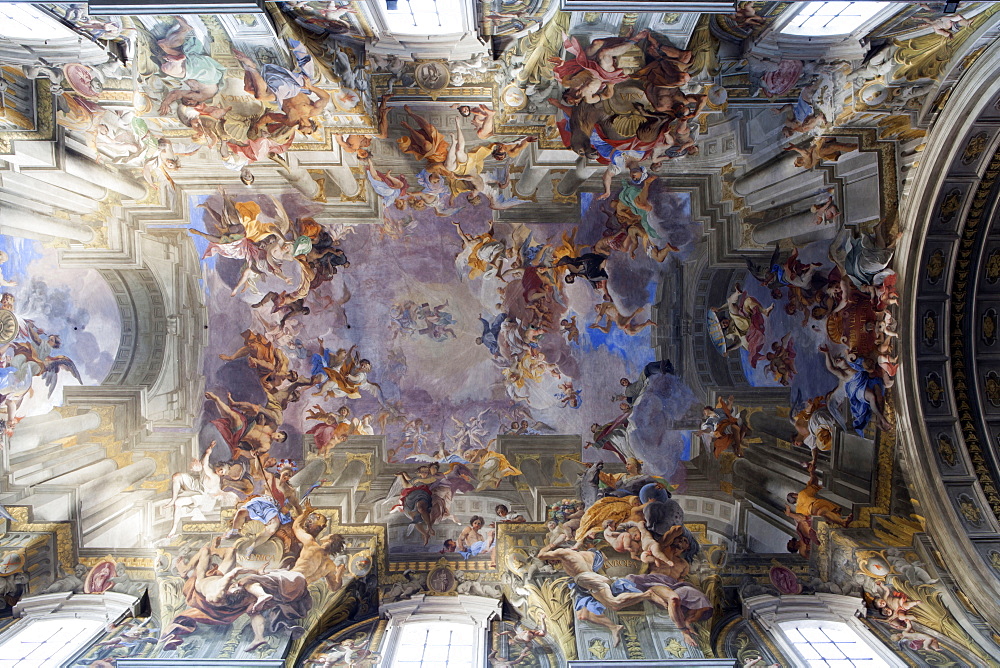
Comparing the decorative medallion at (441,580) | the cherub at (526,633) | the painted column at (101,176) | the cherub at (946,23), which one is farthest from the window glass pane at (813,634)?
the painted column at (101,176)

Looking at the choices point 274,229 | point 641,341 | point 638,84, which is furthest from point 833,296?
point 274,229

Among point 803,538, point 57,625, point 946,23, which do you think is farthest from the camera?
point 803,538

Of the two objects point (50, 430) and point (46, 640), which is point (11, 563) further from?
point (50, 430)

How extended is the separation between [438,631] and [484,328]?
5.48 m

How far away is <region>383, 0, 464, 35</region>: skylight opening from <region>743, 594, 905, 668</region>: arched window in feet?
33.8

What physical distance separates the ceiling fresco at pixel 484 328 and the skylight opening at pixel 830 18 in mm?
88

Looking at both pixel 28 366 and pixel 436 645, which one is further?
pixel 28 366

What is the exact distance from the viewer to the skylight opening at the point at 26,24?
8.52 metres

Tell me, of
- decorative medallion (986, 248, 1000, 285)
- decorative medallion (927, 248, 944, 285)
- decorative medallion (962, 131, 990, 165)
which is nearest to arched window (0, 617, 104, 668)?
decorative medallion (927, 248, 944, 285)

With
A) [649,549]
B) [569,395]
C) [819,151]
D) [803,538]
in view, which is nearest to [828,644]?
[803,538]

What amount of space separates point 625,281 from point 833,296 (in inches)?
144

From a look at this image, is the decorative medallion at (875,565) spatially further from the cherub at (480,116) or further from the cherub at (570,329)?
the cherub at (480,116)

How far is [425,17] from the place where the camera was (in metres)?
9.16

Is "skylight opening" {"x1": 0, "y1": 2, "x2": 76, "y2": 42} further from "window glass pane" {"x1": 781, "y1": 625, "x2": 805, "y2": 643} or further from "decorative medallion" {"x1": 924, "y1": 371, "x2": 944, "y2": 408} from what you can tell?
"decorative medallion" {"x1": 924, "y1": 371, "x2": 944, "y2": 408}
